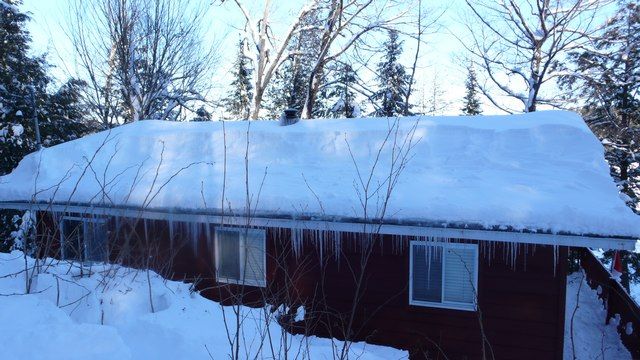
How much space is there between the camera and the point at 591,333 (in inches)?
252

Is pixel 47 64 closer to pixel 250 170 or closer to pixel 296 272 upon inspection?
pixel 250 170

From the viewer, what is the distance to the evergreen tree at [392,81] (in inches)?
797

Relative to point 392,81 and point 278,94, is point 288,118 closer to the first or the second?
point 392,81

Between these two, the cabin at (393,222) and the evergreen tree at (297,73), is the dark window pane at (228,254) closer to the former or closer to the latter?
the cabin at (393,222)

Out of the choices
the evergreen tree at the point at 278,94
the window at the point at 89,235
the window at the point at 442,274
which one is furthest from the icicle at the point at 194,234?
the evergreen tree at the point at 278,94

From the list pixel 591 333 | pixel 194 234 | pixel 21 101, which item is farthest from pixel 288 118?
pixel 21 101

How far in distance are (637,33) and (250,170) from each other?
529 inches

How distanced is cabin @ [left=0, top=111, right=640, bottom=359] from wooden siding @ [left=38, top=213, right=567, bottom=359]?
0.02 meters

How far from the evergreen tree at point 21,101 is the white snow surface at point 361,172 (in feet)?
18.0

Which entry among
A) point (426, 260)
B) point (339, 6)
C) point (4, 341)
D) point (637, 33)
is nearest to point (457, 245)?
point (426, 260)

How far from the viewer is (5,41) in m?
12.7

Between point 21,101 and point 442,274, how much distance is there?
13.3m

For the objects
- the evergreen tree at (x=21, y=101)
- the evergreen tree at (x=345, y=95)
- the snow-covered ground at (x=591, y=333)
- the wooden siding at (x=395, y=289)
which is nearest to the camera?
the wooden siding at (x=395, y=289)

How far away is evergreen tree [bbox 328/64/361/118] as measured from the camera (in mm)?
17919
